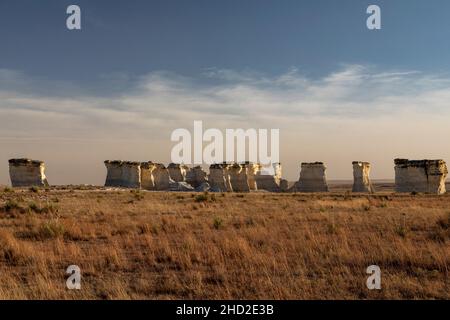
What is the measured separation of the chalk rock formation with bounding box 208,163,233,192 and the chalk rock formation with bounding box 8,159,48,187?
2532cm

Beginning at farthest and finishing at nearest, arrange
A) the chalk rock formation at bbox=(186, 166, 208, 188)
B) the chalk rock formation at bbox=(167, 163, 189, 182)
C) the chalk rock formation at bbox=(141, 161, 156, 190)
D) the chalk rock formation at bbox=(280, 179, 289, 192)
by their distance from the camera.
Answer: the chalk rock formation at bbox=(280, 179, 289, 192) → the chalk rock formation at bbox=(186, 166, 208, 188) → the chalk rock formation at bbox=(167, 163, 189, 182) → the chalk rock formation at bbox=(141, 161, 156, 190)

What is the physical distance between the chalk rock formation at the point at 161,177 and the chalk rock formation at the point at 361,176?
30600mm

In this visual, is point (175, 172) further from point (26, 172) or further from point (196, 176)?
point (26, 172)

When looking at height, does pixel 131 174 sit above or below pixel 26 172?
below

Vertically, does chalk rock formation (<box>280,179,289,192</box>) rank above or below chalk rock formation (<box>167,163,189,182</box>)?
below

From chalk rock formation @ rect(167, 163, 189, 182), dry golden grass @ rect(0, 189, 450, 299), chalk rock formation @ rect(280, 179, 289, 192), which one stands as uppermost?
chalk rock formation @ rect(167, 163, 189, 182)

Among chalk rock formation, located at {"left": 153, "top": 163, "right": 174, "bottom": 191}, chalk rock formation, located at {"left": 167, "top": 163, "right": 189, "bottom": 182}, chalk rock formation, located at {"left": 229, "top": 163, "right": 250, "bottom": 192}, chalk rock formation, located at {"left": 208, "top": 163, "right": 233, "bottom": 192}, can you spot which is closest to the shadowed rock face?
chalk rock formation, located at {"left": 153, "top": 163, "right": 174, "bottom": 191}

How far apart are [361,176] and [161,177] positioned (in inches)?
1299

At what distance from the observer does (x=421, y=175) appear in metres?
55.9

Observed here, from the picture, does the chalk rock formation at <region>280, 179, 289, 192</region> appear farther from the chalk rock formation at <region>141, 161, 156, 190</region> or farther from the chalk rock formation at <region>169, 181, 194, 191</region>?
the chalk rock formation at <region>141, 161, 156, 190</region>

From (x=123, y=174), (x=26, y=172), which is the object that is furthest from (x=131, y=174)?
(x=26, y=172)

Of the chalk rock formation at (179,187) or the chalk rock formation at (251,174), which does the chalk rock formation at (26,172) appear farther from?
the chalk rock formation at (251,174)

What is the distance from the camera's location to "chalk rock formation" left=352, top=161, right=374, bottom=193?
7062 centimetres
